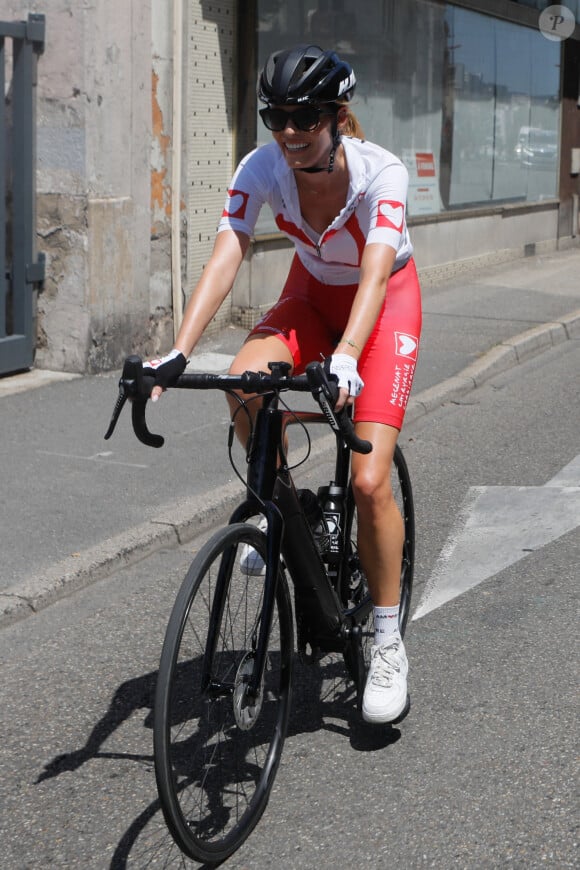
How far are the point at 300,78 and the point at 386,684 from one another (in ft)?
5.74

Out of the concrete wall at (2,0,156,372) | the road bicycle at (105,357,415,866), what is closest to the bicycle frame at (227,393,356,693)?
the road bicycle at (105,357,415,866)

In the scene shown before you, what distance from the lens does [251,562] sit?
10.4 feet

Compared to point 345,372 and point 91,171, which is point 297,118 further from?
point 91,171

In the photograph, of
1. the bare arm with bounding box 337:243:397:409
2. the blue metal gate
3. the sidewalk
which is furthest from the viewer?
the blue metal gate

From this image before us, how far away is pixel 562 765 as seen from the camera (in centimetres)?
352

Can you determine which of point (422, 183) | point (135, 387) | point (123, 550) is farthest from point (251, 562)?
point (422, 183)

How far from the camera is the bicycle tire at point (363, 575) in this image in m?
3.84

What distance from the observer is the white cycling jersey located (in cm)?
350

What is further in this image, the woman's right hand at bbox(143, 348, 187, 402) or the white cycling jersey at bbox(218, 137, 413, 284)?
the white cycling jersey at bbox(218, 137, 413, 284)

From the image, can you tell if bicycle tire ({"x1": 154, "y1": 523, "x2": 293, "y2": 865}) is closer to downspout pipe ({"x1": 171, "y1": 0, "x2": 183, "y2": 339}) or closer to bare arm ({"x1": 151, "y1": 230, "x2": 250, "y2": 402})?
bare arm ({"x1": 151, "y1": 230, "x2": 250, "y2": 402})

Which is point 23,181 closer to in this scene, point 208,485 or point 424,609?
point 208,485

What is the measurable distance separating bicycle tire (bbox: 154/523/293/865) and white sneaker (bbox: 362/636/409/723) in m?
0.31

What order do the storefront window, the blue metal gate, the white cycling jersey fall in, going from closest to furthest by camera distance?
1. the white cycling jersey
2. the blue metal gate
3. the storefront window

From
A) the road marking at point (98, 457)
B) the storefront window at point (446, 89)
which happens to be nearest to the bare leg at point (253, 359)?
the road marking at point (98, 457)
